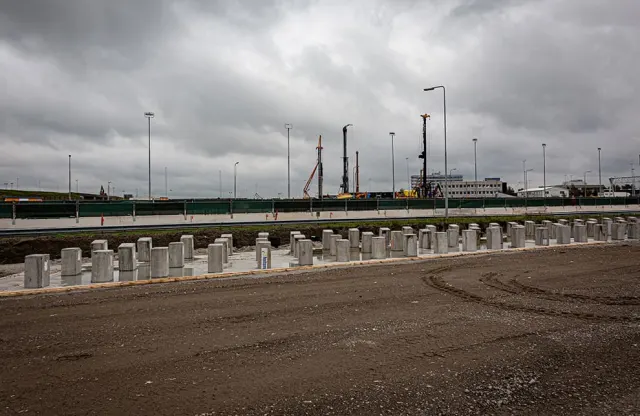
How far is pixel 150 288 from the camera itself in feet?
35.8

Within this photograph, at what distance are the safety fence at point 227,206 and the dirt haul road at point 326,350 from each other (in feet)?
63.7

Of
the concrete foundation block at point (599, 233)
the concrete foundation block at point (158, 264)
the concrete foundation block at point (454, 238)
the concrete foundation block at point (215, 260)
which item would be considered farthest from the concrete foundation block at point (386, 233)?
the concrete foundation block at point (599, 233)

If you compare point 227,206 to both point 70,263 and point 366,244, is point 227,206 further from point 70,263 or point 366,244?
point 70,263

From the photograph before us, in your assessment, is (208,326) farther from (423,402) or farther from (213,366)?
(423,402)

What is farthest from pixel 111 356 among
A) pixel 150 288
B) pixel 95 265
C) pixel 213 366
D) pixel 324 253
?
pixel 324 253

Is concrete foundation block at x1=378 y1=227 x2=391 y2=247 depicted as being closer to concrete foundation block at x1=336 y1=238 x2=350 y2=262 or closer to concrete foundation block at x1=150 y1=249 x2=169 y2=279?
concrete foundation block at x1=336 y1=238 x2=350 y2=262

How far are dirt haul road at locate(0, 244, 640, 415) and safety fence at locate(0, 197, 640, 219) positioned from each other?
63.7 feet

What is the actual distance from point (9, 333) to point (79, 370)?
99.9 inches

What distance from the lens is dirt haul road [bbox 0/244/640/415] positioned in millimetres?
4801

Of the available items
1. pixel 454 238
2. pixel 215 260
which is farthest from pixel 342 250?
pixel 454 238

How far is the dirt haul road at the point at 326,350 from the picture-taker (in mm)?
4801

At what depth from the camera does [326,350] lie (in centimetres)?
629

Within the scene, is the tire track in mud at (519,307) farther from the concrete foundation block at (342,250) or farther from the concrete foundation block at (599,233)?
the concrete foundation block at (599,233)

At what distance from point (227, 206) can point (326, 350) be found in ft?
88.0
